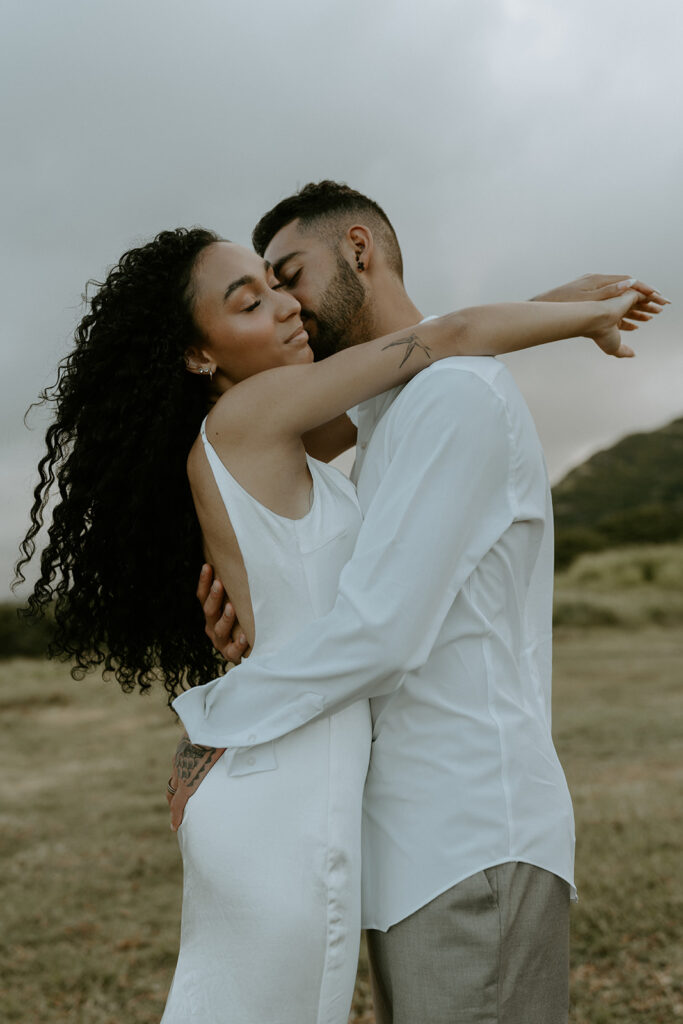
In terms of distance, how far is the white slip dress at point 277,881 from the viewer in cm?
189

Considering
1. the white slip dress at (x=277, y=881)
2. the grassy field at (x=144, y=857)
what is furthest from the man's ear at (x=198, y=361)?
the grassy field at (x=144, y=857)

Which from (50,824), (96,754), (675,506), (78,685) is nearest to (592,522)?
(675,506)

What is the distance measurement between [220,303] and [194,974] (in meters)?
1.55

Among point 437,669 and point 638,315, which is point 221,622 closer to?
point 437,669

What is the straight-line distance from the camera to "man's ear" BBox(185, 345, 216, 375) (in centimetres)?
253

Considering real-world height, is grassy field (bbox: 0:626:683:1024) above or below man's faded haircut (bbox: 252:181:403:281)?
below

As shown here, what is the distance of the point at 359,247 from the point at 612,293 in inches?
30.3

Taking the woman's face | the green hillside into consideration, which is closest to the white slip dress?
the woman's face

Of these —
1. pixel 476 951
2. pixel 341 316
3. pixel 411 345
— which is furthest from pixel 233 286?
pixel 476 951

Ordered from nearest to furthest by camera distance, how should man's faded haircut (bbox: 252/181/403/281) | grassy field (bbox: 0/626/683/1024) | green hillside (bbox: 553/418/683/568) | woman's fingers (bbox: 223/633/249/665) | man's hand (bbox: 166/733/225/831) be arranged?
man's hand (bbox: 166/733/225/831)
woman's fingers (bbox: 223/633/249/665)
man's faded haircut (bbox: 252/181/403/281)
grassy field (bbox: 0/626/683/1024)
green hillside (bbox: 553/418/683/568)

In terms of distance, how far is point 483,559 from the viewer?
2.05 m

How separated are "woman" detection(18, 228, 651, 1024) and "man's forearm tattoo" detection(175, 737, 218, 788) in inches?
1.9

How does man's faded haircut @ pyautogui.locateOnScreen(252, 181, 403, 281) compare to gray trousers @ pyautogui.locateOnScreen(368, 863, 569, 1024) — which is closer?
gray trousers @ pyautogui.locateOnScreen(368, 863, 569, 1024)

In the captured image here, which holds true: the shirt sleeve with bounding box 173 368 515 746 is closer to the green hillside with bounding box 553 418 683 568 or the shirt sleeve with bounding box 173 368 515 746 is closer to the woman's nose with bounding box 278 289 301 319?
the woman's nose with bounding box 278 289 301 319
